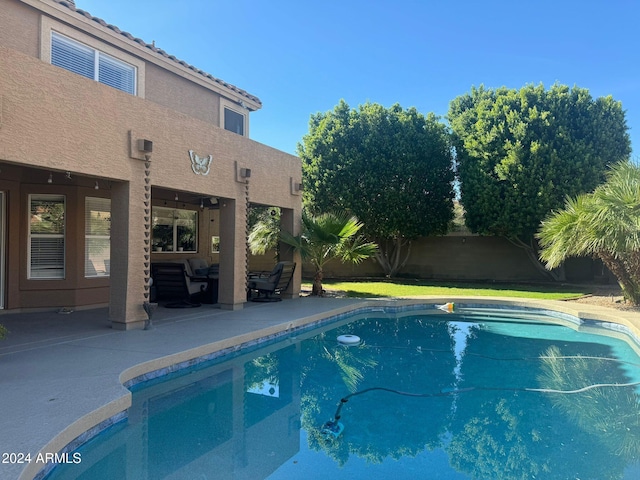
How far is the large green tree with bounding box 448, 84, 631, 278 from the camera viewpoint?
809 inches

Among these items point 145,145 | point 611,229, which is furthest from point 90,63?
point 611,229

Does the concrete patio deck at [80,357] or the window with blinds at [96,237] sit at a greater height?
the window with blinds at [96,237]

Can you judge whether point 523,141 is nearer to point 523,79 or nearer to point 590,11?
point 523,79

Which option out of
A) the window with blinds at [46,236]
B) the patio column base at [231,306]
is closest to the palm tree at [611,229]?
the patio column base at [231,306]

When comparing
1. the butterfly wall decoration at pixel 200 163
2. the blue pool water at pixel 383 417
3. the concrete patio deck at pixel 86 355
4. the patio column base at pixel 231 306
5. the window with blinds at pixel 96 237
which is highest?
the butterfly wall decoration at pixel 200 163

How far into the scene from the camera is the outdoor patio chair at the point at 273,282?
570 inches

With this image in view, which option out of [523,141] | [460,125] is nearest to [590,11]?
[523,141]

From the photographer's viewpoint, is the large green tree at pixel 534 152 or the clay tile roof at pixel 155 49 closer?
the clay tile roof at pixel 155 49

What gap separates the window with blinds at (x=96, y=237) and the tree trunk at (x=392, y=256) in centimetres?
1656

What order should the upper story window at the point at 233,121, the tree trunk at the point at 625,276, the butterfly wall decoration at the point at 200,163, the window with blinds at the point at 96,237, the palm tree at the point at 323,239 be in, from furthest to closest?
the palm tree at the point at 323,239 < the upper story window at the point at 233,121 < the tree trunk at the point at 625,276 < the window with blinds at the point at 96,237 < the butterfly wall decoration at the point at 200,163

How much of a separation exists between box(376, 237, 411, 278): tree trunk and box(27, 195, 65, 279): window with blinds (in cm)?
1781

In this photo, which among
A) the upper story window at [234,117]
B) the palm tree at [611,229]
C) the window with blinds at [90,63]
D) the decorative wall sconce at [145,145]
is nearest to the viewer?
the decorative wall sconce at [145,145]

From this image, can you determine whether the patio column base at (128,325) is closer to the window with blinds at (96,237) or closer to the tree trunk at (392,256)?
the window with blinds at (96,237)

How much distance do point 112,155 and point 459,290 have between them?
53.6 feet
